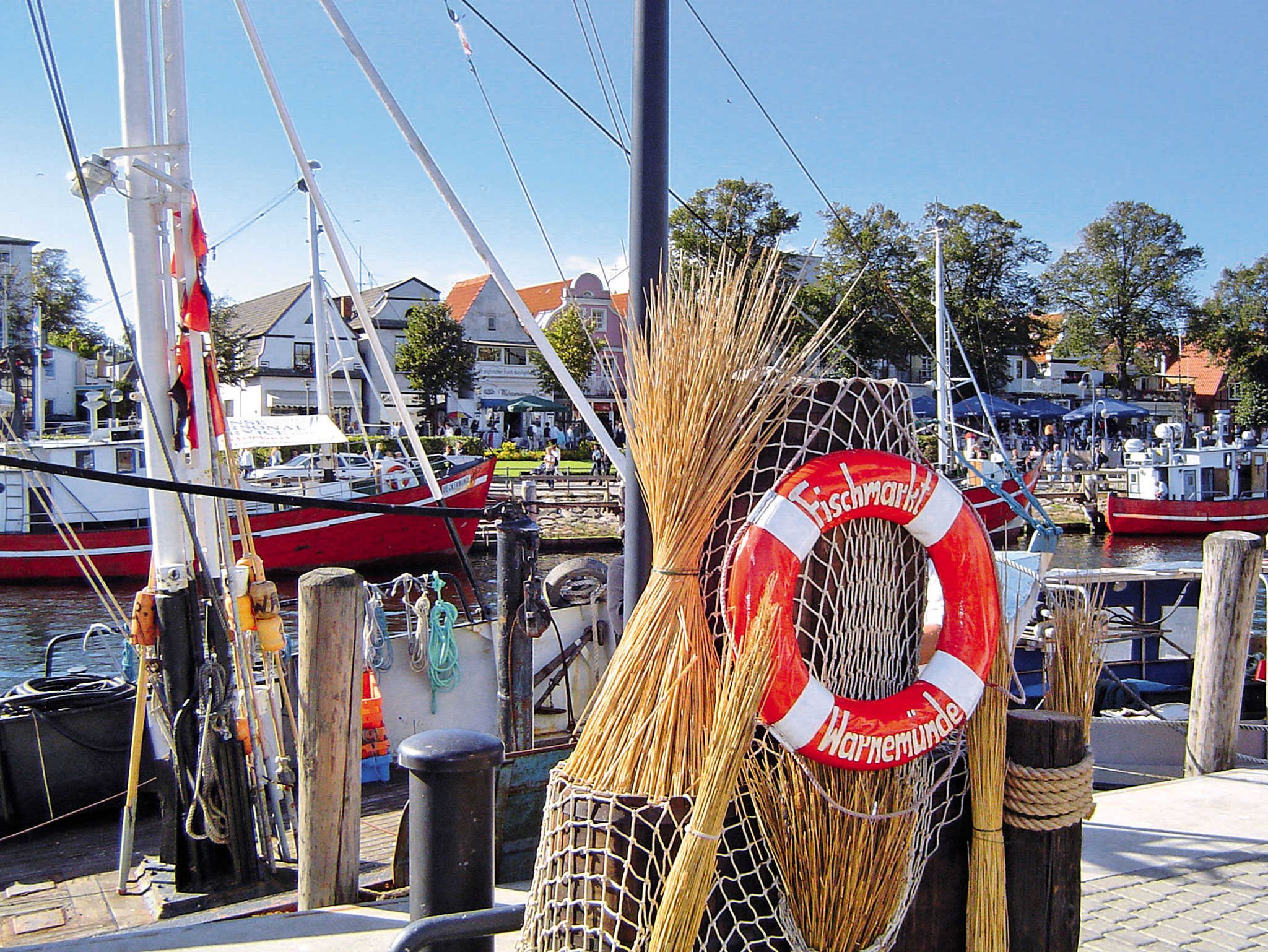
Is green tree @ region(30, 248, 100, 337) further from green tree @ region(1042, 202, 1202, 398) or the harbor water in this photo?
green tree @ region(1042, 202, 1202, 398)

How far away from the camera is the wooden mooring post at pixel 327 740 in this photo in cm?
429

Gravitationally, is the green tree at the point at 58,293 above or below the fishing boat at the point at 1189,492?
above

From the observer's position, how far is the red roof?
57.8 meters

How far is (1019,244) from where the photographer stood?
2020 inches

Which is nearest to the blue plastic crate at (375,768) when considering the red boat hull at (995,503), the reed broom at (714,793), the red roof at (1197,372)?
the reed broom at (714,793)

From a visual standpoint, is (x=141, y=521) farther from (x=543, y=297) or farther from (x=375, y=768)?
(x=543, y=297)

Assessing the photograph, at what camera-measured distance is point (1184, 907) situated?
3.96 meters

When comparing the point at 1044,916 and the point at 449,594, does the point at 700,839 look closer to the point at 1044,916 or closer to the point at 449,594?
the point at 1044,916

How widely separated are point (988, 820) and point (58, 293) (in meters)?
69.6

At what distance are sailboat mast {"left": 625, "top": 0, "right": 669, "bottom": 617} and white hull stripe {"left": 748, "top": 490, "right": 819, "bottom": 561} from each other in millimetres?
741

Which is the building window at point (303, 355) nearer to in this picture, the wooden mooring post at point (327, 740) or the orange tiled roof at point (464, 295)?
the orange tiled roof at point (464, 295)

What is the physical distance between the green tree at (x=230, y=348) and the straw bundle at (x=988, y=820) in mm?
39156

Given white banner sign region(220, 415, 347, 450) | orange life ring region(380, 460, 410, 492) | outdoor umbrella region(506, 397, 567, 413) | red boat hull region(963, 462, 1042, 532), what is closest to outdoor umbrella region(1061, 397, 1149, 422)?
red boat hull region(963, 462, 1042, 532)

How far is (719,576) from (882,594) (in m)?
0.40
